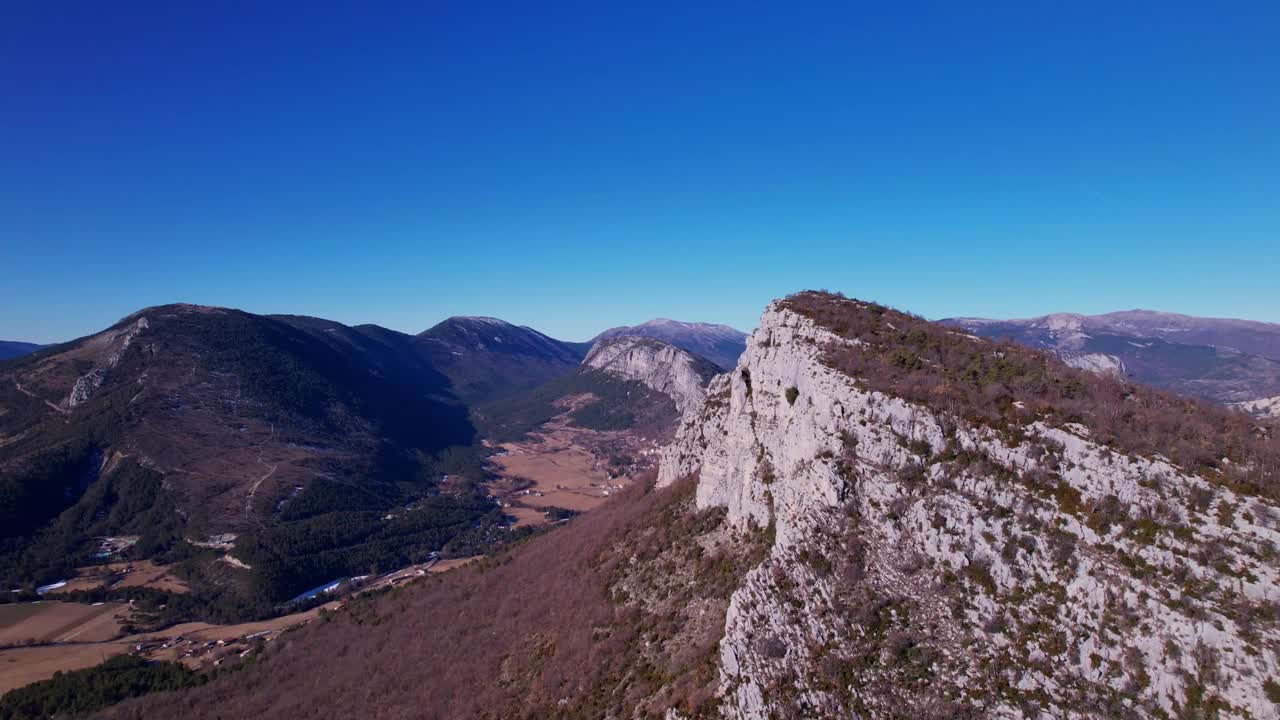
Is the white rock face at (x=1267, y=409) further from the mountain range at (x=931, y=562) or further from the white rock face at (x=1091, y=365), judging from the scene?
the mountain range at (x=931, y=562)

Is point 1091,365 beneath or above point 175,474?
above

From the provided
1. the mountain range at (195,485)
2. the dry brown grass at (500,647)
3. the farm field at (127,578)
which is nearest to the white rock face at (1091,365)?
the dry brown grass at (500,647)

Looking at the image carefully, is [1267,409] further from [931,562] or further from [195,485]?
[195,485]

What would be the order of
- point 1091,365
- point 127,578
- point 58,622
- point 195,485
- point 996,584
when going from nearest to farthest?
point 996,584 < point 1091,365 < point 58,622 < point 127,578 < point 195,485

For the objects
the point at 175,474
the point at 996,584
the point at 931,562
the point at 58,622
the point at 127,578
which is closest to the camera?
the point at 996,584

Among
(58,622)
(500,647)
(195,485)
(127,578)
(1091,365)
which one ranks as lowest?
(58,622)

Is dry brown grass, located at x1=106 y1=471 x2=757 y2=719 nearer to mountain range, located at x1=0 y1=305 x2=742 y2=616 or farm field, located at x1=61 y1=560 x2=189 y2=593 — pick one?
mountain range, located at x1=0 y1=305 x2=742 y2=616

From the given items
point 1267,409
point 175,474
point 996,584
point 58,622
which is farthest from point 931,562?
point 175,474

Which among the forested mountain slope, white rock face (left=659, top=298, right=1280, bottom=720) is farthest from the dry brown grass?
the forested mountain slope
